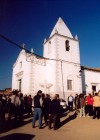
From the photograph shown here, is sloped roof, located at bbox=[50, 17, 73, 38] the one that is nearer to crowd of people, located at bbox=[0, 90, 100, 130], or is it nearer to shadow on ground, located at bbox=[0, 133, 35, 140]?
crowd of people, located at bbox=[0, 90, 100, 130]

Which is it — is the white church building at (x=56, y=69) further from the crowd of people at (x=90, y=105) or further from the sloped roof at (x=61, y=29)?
the crowd of people at (x=90, y=105)

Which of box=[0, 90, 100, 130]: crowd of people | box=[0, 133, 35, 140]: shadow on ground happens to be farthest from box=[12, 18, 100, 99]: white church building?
box=[0, 133, 35, 140]: shadow on ground

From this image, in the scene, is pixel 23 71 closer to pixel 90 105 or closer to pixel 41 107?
pixel 90 105

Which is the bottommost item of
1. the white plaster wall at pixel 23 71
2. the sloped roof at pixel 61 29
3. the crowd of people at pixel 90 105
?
the crowd of people at pixel 90 105

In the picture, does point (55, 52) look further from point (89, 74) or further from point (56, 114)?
point (56, 114)

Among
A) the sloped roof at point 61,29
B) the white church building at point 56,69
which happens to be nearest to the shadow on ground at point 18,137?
the white church building at point 56,69

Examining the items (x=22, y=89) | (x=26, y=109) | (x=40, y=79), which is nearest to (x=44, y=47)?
(x=40, y=79)

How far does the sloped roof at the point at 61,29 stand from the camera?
23.9 metres

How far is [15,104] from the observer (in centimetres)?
995

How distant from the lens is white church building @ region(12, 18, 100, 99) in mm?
21219

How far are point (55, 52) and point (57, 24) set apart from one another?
5431mm

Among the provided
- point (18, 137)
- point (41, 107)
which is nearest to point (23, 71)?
point (41, 107)

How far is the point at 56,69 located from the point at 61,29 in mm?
7074

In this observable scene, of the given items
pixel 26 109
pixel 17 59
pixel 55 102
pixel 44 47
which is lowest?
pixel 26 109
